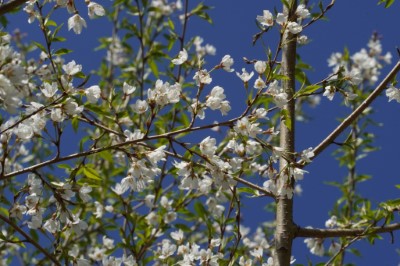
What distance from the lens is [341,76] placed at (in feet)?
7.57

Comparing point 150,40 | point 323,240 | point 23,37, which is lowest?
point 323,240

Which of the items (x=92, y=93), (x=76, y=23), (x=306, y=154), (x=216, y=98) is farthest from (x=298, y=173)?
(x=76, y=23)

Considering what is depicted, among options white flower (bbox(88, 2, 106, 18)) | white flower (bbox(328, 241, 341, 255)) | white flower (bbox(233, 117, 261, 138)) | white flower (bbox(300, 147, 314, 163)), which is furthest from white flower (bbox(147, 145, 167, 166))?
white flower (bbox(328, 241, 341, 255))

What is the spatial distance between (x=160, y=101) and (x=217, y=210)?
1.31 m

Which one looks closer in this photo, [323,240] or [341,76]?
[341,76]

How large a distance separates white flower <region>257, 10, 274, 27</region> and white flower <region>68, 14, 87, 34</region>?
68cm

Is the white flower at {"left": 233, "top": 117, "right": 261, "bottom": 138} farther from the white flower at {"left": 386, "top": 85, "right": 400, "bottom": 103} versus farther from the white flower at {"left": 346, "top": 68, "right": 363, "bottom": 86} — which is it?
the white flower at {"left": 386, "top": 85, "right": 400, "bottom": 103}

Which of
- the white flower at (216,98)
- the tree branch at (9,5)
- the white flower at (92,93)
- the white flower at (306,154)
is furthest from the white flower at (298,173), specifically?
the tree branch at (9,5)

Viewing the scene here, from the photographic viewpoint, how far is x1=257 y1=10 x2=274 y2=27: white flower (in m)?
2.26

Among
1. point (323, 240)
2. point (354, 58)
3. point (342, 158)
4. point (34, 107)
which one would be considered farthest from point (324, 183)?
point (34, 107)

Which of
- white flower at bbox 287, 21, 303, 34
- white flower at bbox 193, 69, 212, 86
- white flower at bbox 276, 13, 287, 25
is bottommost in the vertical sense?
white flower at bbox 193, 69, 212, 86

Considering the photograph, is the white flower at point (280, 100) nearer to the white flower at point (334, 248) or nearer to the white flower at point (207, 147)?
the white flower at point (207, 147)

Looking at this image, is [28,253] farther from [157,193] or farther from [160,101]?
[160,101]

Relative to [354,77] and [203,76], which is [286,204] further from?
[203,76]
